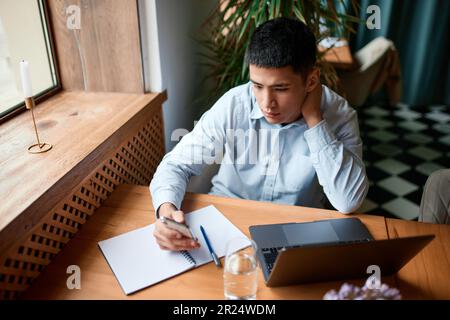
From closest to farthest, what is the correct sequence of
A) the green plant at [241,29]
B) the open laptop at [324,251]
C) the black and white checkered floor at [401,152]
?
the open laptop at [324,251] < the green plant at [241,29] < the black and white checkered floor at [401,152]

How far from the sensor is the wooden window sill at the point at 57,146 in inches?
41.7

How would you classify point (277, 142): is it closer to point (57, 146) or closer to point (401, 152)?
point (57, 146)

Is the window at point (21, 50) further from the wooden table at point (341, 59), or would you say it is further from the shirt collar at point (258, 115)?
the wooden table at point (341, 59)

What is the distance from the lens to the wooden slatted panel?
3.30ft

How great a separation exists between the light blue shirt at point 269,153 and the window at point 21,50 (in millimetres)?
660

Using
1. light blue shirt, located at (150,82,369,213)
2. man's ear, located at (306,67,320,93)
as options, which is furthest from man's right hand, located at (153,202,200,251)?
man's ear, located at (306,67,320,93)

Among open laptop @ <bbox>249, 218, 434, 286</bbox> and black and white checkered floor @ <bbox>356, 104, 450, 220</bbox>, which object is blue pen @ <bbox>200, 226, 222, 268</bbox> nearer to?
open laptop @ <bbox>249, 218, 434, 286</bbox>

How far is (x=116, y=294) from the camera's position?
1.00 metres

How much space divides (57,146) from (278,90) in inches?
29.7

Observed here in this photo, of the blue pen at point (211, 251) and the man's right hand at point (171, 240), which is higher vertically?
the man's right hand at point (171, 240)

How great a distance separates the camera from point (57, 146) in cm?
136

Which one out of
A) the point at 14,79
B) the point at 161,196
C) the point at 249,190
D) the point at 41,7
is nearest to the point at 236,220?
the point at 161,196

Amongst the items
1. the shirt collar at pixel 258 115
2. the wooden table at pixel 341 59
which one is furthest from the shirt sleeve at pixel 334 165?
the wooden table at pixel 341 59

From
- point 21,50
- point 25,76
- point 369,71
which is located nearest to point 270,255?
point 25,76
